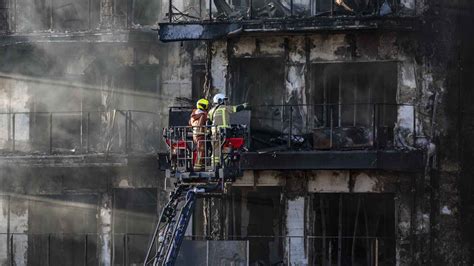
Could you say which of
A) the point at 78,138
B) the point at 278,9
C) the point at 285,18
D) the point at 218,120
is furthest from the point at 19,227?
the point at 218,120

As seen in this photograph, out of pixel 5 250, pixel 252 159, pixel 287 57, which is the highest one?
pixel 287 57

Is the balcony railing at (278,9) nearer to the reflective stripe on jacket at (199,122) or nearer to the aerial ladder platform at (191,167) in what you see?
the reflective stripe on jacket at (199,122)

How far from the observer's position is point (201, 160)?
24.3 metres

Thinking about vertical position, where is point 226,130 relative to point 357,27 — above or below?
below

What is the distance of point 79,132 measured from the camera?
3278cm

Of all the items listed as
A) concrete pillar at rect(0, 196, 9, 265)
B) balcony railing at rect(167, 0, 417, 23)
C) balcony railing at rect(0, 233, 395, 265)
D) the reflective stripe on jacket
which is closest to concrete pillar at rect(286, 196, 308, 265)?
balcony railing at rect(0, 233, 395, 265)

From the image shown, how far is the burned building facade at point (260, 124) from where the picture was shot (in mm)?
30156

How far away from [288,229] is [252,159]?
2.05 m

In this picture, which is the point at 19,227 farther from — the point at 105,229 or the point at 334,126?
the point at 334,126

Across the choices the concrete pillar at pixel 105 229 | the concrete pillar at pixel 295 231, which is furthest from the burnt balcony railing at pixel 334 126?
the concrete pillar at pixel 105 229

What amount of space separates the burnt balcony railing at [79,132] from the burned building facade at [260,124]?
4 centimetres

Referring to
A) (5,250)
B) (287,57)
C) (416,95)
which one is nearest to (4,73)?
(5,250)

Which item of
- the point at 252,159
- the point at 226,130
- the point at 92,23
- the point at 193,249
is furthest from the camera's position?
the point at 92,23

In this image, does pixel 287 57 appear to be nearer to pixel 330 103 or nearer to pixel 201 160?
pixel 330 103
